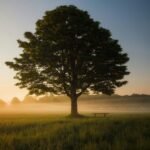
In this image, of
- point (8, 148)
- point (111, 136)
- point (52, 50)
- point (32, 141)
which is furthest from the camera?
point (52, 50)

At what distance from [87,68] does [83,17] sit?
23.1ft

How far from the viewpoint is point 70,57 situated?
116 feet

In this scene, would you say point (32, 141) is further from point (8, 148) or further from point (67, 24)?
point (67, 24)

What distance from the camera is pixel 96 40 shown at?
112 ft

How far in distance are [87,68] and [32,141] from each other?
80.3 ft

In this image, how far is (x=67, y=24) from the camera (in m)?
34.2

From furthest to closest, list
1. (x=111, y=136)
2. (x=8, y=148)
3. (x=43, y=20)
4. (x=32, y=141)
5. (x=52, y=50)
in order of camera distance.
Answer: (x=43, y=20) → (x=52, y=50) → (x=111, y=136) → (x=32, y=141) → (x=8, y=148)

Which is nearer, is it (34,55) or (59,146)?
(59,146)

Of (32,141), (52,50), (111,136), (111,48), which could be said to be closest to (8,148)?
(32,141)

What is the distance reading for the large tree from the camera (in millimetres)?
33656

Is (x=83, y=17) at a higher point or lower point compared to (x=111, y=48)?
higher

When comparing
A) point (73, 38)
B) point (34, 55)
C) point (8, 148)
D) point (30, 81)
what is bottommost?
point (8, 148)

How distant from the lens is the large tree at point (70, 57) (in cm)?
3366

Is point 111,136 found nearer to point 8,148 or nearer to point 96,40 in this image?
point 8,148
